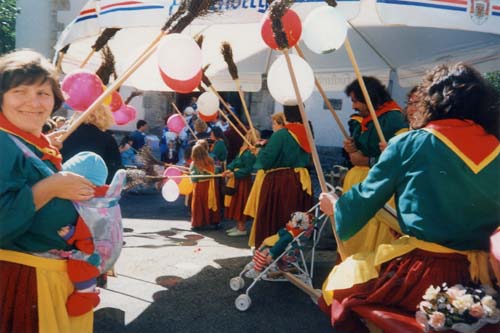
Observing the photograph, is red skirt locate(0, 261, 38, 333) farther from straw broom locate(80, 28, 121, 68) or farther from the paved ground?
straw broom locate(80, 28, 121, 68)

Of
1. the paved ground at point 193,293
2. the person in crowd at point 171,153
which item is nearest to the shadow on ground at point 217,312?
the paved ground at point 193,293

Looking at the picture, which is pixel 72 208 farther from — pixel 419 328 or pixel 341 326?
pixel 419 328

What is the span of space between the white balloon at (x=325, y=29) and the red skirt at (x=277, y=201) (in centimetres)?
231

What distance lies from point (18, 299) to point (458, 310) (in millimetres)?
1690

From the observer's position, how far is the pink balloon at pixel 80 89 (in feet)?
10.0

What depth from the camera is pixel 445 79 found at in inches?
76.2

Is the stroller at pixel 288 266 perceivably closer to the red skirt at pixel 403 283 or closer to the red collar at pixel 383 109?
the red collar at pixel 383 109

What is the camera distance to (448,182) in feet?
5.82

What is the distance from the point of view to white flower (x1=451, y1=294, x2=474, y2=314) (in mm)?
1604

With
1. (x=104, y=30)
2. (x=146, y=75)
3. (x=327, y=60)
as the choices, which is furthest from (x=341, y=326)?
(x=327, y=60)

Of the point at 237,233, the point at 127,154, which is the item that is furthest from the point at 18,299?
the point at 127,154

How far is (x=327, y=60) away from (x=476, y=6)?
322 centimetres

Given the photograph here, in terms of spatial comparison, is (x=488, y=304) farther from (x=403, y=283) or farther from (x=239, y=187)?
(x=239, y=187)

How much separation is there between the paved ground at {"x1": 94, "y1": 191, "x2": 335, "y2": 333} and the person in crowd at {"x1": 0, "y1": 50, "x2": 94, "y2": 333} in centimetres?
166
